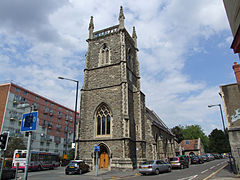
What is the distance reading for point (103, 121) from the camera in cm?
2469

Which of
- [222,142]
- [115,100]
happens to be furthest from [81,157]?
[222,142]

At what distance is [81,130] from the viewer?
25.0 meters

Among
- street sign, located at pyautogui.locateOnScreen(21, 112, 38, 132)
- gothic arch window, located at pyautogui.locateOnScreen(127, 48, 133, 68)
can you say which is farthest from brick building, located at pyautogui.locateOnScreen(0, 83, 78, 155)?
street sign, located at pyautogui.locateOnScreen(21, 112, 38, 132)

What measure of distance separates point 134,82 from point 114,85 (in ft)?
18.4

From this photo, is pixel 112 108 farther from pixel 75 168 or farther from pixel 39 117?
pixel 39 117

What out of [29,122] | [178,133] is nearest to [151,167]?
[29,122]

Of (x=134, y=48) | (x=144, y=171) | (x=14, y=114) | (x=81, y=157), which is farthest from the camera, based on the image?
(x=14, y=114)

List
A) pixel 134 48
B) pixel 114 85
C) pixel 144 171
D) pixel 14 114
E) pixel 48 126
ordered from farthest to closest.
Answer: pixel 48 126
pixel 14 114
pixel 134 48
pixel 114 85
pixel 144 171

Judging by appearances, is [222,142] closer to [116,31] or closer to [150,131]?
[150,131]

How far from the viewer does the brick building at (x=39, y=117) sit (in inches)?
1863

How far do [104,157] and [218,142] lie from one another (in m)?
76.8

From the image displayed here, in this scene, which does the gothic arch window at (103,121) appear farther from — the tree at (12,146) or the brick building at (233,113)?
the tree at (12,146)

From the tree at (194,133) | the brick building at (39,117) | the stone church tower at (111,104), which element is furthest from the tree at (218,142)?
the stone church tower at (111,104)

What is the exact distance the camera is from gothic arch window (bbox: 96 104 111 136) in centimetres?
2408
